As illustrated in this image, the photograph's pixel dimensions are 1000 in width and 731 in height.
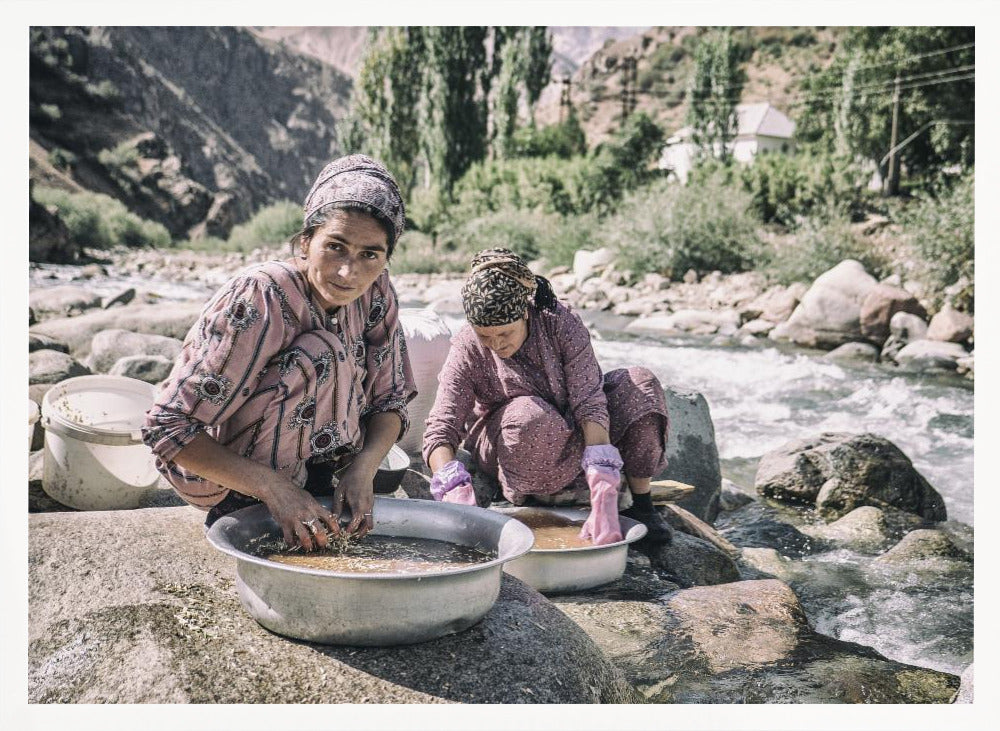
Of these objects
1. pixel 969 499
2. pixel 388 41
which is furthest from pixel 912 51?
pixel 388 41

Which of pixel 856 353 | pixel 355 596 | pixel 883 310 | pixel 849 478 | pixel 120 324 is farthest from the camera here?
pixel 883 310

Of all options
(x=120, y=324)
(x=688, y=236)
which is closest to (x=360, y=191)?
(x=120, y=324)

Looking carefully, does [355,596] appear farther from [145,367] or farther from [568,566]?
[145,367]

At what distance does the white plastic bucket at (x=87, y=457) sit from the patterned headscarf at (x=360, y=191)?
4.48 ft

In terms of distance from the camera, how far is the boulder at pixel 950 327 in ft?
26.4

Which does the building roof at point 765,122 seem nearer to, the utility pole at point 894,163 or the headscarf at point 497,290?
the utility pole at point 894,163

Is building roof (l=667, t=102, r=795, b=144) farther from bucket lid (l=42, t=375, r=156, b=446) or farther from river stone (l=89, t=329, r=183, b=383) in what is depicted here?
bucket lid (l=42, t=375, r=156, b=446)

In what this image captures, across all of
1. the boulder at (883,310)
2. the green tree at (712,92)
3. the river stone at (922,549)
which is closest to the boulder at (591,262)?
the boulder at (883,310)

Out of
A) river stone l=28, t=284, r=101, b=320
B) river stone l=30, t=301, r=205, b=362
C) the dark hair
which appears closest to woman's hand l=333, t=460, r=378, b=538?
the dark hair

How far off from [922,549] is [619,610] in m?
1.71

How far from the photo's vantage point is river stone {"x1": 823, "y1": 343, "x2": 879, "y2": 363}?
26.9ft

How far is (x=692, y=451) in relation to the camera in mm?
3695

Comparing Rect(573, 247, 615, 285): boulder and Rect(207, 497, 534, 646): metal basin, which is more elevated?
Rect(573, 247, 615, 285): boulder

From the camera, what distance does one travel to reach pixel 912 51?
888 centimetres
